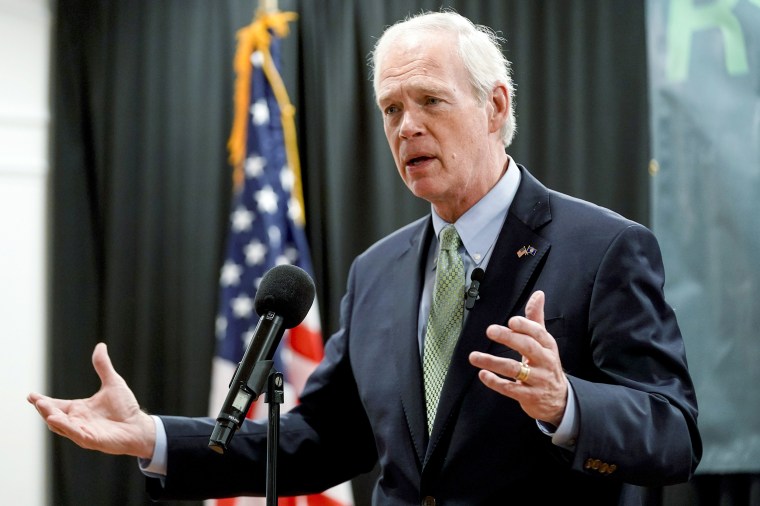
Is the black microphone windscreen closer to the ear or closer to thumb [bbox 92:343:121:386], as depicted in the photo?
thumb [bbox 92:343:121:386]

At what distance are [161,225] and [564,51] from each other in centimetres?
212

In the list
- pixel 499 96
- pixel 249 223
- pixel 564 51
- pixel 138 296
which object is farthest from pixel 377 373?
pixel 138 296

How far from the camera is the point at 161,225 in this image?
4.56 meters

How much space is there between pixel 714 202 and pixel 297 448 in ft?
6.87

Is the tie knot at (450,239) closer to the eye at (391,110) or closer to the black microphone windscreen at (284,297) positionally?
the eye at (391,110)

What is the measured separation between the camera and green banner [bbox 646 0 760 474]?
11.3 ft

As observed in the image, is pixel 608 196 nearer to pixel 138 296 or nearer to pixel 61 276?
pixel 138 296

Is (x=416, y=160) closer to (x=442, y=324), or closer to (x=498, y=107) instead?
(x=498, y=107)

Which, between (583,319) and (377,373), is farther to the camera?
(377,373)

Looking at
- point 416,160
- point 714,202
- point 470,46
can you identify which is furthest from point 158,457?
point 714,202

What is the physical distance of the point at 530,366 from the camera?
4.85ft

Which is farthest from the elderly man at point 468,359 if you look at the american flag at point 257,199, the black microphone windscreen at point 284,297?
the american flag at point 257,199

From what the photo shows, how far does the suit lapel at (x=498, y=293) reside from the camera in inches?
73.6

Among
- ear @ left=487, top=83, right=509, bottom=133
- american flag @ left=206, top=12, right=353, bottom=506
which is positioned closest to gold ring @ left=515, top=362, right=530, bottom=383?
ear @ left=487, top=83, right=509, bottom=133
